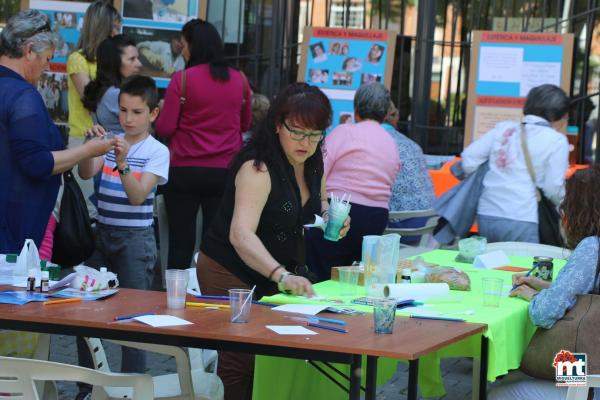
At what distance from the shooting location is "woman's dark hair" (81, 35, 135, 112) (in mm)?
6285

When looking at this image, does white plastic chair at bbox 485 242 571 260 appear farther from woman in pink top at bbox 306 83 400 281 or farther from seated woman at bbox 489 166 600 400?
seated woman at bbox 489 166 600 400

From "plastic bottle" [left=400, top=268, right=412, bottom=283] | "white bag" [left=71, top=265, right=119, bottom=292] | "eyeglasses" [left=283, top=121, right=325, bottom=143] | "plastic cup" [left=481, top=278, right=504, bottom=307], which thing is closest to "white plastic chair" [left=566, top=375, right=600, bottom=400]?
"plastic cup" [left=481, top=278, right=504, bottom=307]

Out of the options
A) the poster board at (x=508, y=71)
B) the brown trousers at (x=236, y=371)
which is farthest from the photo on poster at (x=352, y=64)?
the brown trousers at (x=236, y=371)

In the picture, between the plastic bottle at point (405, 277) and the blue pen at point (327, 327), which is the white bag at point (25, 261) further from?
the plastic bottle at point (405, 277)

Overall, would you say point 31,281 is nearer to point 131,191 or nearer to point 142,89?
point 131,191

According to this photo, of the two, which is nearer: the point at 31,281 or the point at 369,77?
the point at 31,281

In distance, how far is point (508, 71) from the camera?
8305 millimetres

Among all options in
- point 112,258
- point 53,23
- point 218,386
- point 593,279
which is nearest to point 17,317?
point 218,386

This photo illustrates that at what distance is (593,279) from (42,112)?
2.38m

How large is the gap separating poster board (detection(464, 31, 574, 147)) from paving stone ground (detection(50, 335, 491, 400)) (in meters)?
2.62

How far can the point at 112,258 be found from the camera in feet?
16.7

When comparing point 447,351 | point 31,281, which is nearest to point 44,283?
point 31,281

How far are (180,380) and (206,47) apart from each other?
3.11 m

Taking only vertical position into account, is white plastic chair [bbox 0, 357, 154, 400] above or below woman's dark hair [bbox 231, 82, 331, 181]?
below
